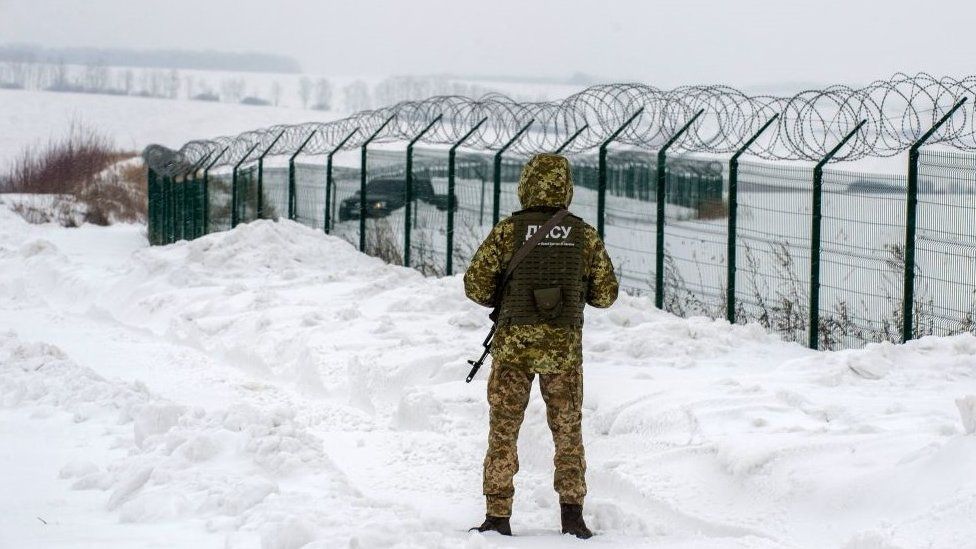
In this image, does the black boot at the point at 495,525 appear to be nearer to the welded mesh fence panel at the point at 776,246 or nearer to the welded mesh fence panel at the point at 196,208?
the welded mesh fence panel at the point at 776,246

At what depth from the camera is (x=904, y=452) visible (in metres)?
6.93

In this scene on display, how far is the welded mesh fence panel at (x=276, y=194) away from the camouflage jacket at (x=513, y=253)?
69.1 feet

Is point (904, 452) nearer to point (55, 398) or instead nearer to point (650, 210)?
point (55, 398)

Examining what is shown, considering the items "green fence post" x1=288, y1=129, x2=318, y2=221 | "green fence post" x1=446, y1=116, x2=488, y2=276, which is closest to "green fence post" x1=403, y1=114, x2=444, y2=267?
"green fence post" x1=446, y1=116, x2=488, y2=276

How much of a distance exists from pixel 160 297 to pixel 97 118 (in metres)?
82.9

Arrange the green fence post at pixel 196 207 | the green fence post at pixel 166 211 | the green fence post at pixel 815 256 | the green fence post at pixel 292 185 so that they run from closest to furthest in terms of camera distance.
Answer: the green fence post at pixel 815 256 → the green fence post at pixel 292 185 → the green fence post at pixel 196 207 → the green fence post at pixel 166 211

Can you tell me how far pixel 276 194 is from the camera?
1118 inches

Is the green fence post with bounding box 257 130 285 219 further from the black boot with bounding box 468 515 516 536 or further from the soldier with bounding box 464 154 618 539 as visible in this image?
the black boot with bounding box 468 515 516 536

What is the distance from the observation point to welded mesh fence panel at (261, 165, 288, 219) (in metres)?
27.8

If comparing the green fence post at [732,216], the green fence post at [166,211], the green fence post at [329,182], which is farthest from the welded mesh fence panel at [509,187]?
the green fence post at [166,211]

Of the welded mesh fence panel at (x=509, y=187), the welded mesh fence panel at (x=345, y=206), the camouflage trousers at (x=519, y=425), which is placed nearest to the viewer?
the camouflage trousers at (x=519, y=425)

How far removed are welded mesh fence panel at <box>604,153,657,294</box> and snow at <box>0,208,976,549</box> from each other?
179cm

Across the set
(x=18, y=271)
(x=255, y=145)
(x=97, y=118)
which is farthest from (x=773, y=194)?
(x=97, y=118)

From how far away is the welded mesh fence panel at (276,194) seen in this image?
27.8 m
